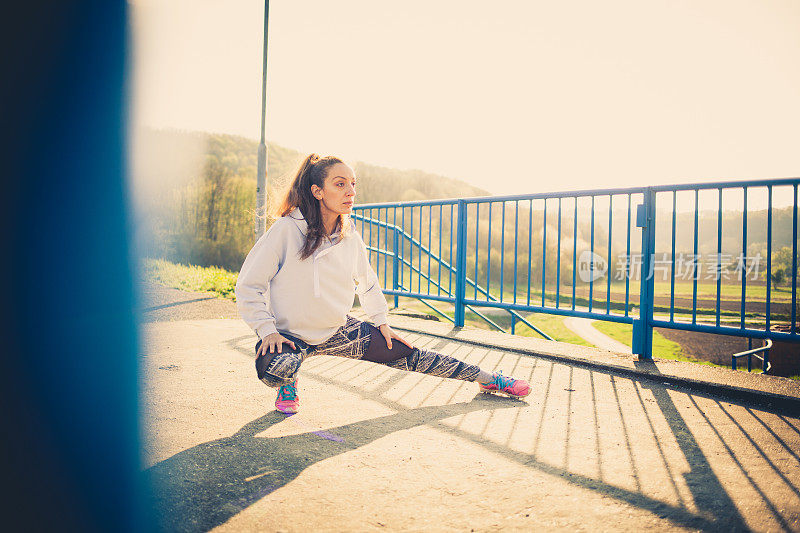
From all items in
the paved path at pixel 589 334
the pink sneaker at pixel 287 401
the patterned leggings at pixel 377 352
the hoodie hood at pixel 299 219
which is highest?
the hoodie hood at pixel 299 219

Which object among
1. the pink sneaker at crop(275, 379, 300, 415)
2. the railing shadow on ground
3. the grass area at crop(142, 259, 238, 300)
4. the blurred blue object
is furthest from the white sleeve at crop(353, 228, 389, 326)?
the grass area at crop(142, 259, 238, 300)

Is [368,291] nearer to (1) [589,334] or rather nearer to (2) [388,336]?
(2) [388,336]

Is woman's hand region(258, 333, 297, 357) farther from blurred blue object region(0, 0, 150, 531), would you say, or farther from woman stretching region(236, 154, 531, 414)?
blurred blue object region(0, 0, 150, 531)

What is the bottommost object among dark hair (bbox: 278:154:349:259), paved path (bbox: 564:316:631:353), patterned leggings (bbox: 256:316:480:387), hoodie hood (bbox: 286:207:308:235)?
paved path (bbox: 564:316:631:353)

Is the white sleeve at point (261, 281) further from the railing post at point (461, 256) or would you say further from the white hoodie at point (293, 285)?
the railing post at point (461, 256)

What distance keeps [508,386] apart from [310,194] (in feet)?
4.86

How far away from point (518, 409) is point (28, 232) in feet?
17.0

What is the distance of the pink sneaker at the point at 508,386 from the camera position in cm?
270

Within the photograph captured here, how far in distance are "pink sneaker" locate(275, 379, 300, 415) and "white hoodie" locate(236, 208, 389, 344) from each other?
24cm

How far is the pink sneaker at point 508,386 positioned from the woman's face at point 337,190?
1225mm

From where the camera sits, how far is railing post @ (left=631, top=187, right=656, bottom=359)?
3.59m

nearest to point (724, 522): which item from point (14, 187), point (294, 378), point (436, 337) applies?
point (294, 378)

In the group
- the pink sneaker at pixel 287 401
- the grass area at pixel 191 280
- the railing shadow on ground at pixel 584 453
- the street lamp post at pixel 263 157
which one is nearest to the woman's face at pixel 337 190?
the pink sneaker at pixel 287 401

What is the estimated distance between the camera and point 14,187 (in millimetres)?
4688
